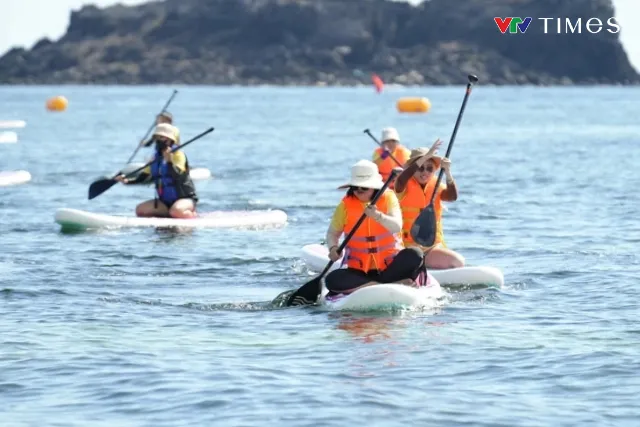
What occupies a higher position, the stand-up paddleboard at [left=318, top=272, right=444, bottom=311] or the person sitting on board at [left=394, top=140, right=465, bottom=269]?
the person sitting on board at [left=394, top=140, right=465, bottom=269]

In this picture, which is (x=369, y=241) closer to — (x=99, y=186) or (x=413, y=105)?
(x=99, y=186)

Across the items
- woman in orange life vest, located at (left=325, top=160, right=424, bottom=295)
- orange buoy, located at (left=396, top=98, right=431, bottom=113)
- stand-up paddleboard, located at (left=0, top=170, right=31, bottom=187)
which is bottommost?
woman in orange life vest, located at (left=325, top=160, right=424, bottom=295)

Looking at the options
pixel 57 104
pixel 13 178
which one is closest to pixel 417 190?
pixel 13 178

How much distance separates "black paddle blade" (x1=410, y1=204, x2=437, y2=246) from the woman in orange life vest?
0.86 m

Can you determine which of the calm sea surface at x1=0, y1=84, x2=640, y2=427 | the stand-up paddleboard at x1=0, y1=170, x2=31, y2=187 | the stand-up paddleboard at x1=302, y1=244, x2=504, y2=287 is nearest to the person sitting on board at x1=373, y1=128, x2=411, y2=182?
the calm sea surface at x1=0, y1=84, x2=640, y2=427

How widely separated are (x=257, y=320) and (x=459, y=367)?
280 centimetres

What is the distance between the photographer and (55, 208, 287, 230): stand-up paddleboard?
21672 mm

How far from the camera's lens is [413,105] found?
9450 cm

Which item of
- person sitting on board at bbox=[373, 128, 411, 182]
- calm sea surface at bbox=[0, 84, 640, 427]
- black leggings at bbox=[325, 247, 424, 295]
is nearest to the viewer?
calm sea surface at bbox=[0, 84, 640, 427]

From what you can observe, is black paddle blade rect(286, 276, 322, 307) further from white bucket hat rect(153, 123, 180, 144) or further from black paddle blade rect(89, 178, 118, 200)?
black paddle blade rect(89, 178, 118, 200)

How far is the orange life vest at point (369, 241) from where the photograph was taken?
14.3 m

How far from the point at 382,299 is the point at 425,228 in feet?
5.74

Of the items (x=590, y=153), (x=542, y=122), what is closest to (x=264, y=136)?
(x=590, y=153)

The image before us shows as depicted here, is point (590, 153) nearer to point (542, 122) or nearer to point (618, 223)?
point (618, 223)
